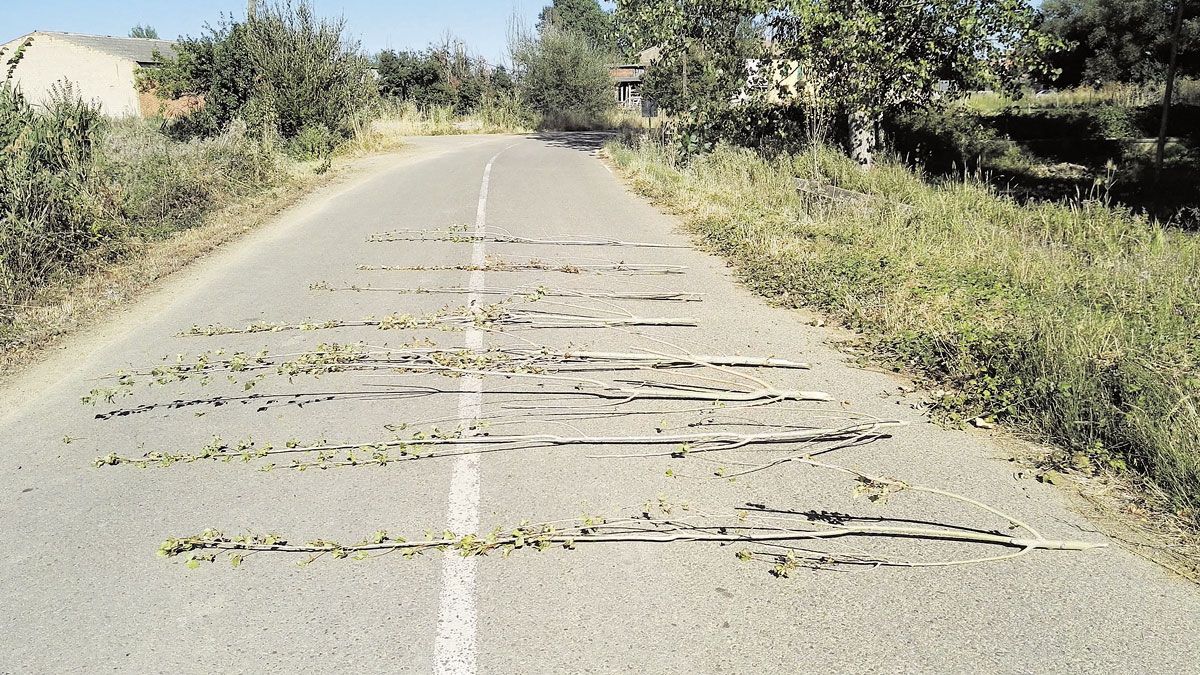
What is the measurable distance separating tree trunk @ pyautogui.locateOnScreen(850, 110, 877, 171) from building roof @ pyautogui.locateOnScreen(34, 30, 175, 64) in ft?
133

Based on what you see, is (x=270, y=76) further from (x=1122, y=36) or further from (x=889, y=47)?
(x=1122, y=36)

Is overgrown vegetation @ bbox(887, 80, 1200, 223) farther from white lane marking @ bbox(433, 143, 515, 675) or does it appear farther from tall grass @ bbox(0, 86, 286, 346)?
white lane marking @ bbox(433, 143, 515, 675)

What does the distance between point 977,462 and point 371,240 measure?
888 centimetres

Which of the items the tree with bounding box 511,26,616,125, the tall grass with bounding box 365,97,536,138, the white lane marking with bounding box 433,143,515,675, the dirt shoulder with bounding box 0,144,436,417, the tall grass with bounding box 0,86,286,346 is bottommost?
the white lane marking with bounding box 433,143,515,675

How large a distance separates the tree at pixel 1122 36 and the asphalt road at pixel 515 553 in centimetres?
3162

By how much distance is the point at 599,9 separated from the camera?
108 m

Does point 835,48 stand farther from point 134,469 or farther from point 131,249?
point 134,469

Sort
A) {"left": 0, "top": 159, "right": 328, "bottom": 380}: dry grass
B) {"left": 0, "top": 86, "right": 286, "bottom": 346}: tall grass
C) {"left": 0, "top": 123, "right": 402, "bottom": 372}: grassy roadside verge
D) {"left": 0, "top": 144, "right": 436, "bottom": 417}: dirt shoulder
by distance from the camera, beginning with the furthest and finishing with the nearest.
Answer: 1. {"left": 0, "top": 86, "right": 286, "bottom": 346}: tall grass
2. {"left": 0, "top": 123, "right": 402, "bottom": 372}: grassy roadside verge
3. {"left": 0, "top": 159, "right": 328, "bottom": 380}: dry grass
4. {"left": 0, "top": 144, "right": 436, "bottom": 417}: dirt shoulder

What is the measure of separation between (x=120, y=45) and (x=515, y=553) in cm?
5684

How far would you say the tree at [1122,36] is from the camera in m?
31.6

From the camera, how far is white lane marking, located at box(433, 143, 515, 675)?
10.1 feet

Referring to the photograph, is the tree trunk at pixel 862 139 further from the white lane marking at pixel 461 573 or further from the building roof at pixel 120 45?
the building roof at pixel 120 45

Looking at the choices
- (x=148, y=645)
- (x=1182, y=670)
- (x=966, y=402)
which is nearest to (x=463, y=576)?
(x=148, y=645)

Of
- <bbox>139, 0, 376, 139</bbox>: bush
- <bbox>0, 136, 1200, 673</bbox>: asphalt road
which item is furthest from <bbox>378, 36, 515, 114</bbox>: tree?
<bbox>0, 136, 1200, 673</bbox>: asphalt road
